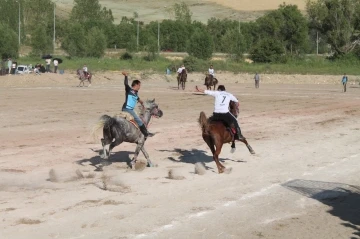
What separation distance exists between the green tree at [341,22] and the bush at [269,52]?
7950 mm

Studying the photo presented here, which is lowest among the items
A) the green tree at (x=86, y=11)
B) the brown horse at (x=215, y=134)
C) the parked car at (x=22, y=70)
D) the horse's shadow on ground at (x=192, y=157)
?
the horse's shadow on ground at (x=192, y=157)

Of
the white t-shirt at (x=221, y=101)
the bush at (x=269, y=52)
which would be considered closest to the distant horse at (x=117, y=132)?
the white t-shirt at (x=221, y=101)

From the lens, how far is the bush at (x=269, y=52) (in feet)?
322

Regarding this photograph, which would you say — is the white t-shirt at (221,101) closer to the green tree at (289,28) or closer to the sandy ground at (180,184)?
the sandy ground at (180,184)

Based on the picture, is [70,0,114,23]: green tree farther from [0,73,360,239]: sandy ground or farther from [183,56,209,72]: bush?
[0,73,360,239]: sandy ground

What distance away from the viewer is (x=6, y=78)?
5691 centimetres

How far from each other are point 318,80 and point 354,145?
54.5 metres

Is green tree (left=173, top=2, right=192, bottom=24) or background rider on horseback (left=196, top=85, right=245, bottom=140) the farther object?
green tree (left=173, top=2, right=192, bottom=24)

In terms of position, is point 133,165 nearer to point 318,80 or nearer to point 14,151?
point 14,151

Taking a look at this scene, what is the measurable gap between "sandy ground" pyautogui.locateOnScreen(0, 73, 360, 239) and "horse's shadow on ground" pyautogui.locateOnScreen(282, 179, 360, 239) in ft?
0.06

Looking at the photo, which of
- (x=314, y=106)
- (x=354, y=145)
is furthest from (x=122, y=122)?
(x=314, y=106)

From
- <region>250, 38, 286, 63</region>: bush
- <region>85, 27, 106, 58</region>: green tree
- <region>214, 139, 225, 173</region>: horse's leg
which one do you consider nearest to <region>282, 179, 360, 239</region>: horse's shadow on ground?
<region>214, 139, 225, 173</region>: horse's leg

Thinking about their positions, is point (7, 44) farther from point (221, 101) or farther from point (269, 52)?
point (221, 101)

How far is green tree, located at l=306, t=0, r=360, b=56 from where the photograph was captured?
102 meters
